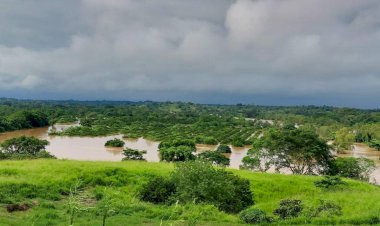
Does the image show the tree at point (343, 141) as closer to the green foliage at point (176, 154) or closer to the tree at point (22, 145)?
the green foliage at point (176, 154)

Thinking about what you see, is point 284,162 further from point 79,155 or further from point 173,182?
point 79,155

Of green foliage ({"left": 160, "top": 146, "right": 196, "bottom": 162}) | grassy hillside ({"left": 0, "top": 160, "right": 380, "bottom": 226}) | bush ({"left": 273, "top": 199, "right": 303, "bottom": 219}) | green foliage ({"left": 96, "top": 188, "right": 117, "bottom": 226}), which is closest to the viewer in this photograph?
green foliage ({"left": 96, "top": 188, "right": 117, "bottom": 226})

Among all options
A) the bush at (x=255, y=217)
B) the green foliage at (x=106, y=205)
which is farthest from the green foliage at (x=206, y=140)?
the green foliage at (x=106, y=205)

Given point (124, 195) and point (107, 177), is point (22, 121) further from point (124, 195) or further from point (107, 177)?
point (124, 195)

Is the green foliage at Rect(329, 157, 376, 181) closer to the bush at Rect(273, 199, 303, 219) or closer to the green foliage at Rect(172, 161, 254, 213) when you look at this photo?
the bush at Rect(273, 199, 303, 219)

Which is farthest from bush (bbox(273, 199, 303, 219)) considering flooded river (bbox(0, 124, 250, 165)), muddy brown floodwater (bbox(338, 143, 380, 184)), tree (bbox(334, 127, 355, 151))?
tree (bbox(334, 127, 355, 151))

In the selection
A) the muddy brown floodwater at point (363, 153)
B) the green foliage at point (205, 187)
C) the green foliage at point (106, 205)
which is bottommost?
the muddy brown floodwater at point (363, 153)
